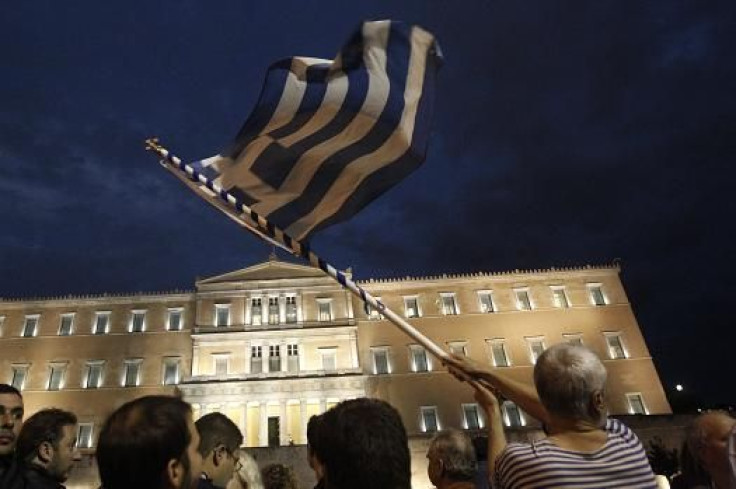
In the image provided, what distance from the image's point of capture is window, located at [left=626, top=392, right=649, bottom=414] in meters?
34.1

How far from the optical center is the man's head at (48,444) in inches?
151

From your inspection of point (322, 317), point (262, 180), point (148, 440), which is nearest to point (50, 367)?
point (322, 317)

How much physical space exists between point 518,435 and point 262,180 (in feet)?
80.0

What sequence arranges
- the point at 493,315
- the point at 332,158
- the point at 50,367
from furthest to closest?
1. the point at 493,315
2. the point at 50,367
3. the point at 332,158

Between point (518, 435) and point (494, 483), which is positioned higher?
point (518, 435)

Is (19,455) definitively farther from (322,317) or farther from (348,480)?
(322,317)

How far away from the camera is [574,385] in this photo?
2.63 metres

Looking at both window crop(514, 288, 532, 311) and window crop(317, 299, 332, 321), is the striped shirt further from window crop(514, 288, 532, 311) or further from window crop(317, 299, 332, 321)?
window crop(514, 288, 532, 311)

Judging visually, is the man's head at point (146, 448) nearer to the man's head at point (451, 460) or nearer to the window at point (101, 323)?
the man's head at point (451, 460)

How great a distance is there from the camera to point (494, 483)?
285cm

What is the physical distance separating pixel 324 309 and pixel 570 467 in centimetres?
3549

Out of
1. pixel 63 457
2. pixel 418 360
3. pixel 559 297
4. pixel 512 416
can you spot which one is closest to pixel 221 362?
pixel 418 360

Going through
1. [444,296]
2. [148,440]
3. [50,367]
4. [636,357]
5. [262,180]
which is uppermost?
[444,296]

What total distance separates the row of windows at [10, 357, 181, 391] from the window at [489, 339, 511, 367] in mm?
21965
